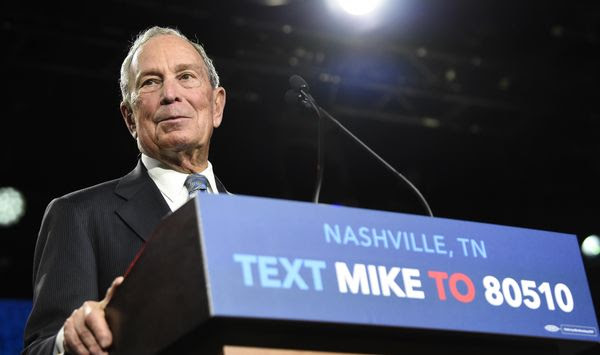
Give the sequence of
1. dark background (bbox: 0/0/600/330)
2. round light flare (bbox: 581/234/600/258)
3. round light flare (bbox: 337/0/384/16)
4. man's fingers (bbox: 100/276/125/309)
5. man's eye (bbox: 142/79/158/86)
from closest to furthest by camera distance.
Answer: man's fingers (bbox: 100/276/125/309), man's eye (bbox: 142/79/158/86), round light flare (bbox: 337/0/384/16), dark background (bbox: 0/0/600/330), round light flare (bbox: 581/234/600/258)

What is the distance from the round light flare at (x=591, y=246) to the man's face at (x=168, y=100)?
5.47 m

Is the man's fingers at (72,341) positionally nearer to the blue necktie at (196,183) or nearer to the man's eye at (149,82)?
the blue necktie at (196,183)

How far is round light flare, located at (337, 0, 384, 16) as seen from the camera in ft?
18.9

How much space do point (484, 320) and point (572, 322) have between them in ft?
0.74

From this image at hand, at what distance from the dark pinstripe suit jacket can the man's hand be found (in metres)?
0.21

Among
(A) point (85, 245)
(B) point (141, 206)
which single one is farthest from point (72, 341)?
(B) point (141, 206)

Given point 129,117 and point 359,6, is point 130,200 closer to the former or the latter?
point 129,117

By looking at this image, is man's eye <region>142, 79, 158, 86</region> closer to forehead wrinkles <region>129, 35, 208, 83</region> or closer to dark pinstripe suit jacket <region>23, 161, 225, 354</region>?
forehead wrinkles <region>129, 35, 208, 83</region>

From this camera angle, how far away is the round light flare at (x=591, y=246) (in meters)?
7.21

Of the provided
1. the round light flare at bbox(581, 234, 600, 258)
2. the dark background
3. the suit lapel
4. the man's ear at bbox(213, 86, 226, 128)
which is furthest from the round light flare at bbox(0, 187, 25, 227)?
the round light flare at bbox(581, 234, 600, 258)

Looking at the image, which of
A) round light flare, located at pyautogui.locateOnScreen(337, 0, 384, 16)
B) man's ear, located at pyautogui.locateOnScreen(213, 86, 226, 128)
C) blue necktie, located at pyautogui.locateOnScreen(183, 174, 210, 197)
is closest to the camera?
blue necktie, located at pyautogui.locateOnScreen(183, 174, 210, 197)

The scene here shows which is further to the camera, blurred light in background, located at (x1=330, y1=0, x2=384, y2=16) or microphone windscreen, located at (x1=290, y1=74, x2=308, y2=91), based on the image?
blurred light in background, located at (x1=330, y1=0, x2=384, y2=16)

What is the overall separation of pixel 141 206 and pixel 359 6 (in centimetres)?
404

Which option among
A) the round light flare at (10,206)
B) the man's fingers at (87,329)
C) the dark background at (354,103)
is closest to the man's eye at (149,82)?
the man's fingers at (87,329)
